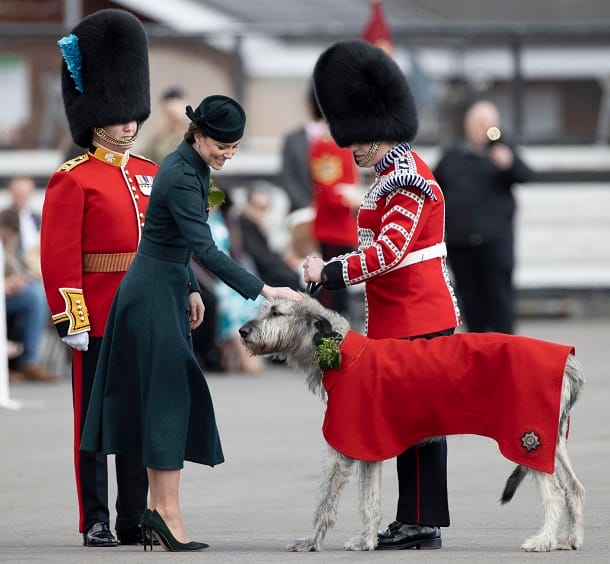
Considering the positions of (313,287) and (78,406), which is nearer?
(313,287)

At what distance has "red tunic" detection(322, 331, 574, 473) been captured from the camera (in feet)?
25.2

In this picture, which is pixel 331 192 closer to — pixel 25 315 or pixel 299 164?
pixel 299 164

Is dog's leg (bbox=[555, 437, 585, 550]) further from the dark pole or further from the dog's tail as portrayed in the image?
the dark pole

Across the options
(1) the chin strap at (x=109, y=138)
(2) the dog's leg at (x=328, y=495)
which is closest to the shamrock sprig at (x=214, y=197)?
(1) the chin strap at (x=109, y=138)

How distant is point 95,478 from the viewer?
8.29 meters

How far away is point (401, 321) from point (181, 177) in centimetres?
120

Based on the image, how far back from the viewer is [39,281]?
15898 mm

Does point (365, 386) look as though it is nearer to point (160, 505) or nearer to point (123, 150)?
point (160, 505)

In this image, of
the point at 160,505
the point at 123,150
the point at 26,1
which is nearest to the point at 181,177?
the point at 123,150

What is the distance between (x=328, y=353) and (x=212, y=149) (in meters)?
1.01

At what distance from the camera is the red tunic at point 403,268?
311 inches

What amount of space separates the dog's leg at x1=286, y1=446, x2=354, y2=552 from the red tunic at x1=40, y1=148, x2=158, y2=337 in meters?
1.27

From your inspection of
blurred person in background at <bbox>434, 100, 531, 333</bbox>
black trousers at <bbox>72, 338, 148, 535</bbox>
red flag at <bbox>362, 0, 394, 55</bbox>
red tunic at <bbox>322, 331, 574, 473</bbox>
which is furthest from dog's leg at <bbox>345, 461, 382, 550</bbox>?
red flag at <bbox>362, 0, 394, 55</bbox>

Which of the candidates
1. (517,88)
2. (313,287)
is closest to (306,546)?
(313,287)
